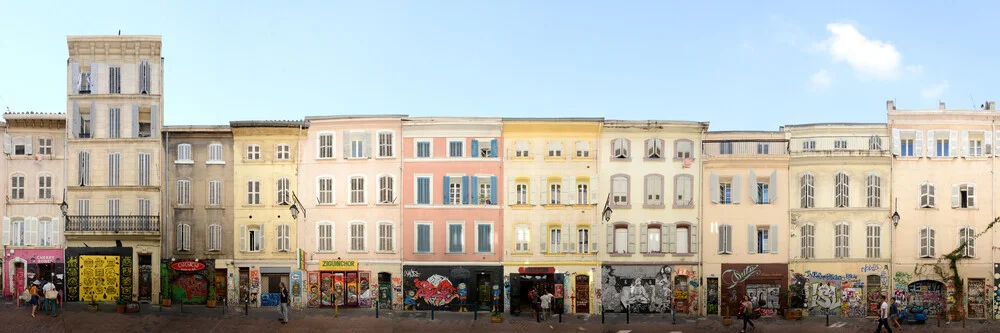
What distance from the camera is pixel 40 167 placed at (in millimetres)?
41594

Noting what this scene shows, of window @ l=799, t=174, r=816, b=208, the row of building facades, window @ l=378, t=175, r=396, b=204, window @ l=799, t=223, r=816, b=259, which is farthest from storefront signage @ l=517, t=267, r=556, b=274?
window @ l=799, t=174, r=816, b=208

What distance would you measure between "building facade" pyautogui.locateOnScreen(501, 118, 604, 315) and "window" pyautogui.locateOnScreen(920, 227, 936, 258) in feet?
52.8

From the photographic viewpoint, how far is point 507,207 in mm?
40062

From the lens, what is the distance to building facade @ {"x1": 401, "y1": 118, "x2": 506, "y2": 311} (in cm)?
3994

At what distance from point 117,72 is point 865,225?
39.2m

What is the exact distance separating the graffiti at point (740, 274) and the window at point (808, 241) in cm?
257

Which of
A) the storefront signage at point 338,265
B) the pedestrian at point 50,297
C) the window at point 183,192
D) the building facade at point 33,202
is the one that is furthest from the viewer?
the building facade at point 33,202

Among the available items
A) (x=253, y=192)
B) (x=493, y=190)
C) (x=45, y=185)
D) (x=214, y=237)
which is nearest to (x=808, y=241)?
(x=493, y=190)

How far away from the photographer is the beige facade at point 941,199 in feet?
128

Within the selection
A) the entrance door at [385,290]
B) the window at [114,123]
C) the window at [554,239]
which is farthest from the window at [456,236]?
the window at [114,123]

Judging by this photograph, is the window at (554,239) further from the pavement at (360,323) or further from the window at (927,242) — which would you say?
the window at (927,242)

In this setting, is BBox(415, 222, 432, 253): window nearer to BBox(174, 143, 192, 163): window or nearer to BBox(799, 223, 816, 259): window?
BBox(174, 143, 192, 163): window

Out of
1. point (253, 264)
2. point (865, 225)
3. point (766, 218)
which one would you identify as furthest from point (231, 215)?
point (865, 225)

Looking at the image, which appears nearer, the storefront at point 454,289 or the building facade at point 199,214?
the storefront at point 454,289
